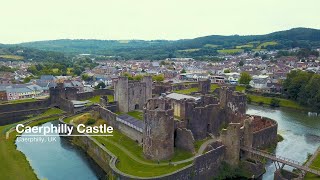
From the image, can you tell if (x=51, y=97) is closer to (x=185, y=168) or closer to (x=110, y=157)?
(x=110, y=157)

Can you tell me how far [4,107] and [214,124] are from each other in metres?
41.3

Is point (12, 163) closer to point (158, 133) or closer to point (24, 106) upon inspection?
point (158, 133)

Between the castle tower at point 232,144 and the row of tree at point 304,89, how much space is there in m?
38.0

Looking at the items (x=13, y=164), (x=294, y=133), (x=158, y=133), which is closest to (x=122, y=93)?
(x=13, y=164)

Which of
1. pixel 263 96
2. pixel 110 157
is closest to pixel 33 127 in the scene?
pixel 110 157

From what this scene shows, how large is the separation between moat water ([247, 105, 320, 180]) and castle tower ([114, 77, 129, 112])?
23.6 m

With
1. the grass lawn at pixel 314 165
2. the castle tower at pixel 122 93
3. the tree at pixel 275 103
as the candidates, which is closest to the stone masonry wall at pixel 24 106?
the castle tower at pixel 122 93

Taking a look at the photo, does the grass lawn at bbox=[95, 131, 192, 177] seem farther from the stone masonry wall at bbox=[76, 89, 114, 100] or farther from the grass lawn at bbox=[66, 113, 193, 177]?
the stone masonry wall at bbox=[76, 89, 114, 100]

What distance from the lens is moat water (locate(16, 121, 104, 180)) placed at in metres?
34.7

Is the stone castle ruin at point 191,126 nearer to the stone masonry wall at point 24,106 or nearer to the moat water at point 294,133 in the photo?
the moat water at point 294,133

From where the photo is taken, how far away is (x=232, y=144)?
33.8 meters

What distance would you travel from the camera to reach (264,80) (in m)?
89.8

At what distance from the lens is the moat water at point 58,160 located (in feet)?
114

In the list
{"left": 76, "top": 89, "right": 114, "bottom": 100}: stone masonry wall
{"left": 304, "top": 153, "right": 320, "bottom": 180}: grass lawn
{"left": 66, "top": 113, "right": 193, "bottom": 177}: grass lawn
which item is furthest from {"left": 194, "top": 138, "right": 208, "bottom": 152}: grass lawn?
{"left": 76, "top": 89, "right": 114, "bottom": 100}: stone masonry wall
